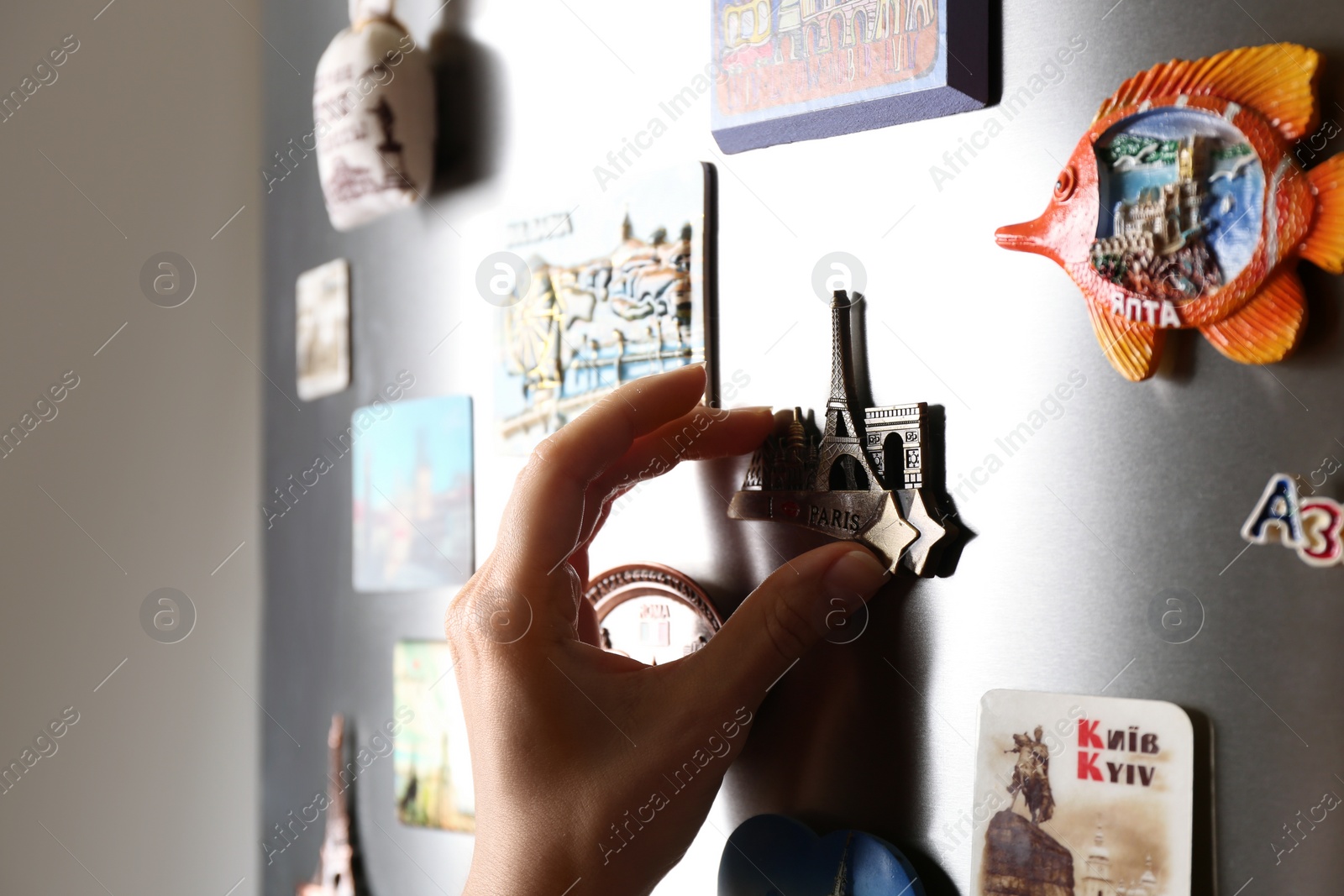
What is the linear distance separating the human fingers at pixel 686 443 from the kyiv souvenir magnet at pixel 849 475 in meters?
0.02

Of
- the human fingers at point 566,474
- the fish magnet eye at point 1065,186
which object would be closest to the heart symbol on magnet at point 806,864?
the human fingers at point 566,474

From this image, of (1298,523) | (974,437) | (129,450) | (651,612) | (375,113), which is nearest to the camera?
(1298,523)

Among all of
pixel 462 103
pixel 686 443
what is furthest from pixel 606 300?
pixel 462 103

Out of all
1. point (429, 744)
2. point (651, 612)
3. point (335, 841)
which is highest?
point (651, 612)

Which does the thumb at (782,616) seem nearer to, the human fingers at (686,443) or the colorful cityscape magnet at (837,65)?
the human fingers at (686,443)

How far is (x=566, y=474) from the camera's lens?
2.13 feet

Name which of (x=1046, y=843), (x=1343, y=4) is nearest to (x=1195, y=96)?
(x=1343, y=4)

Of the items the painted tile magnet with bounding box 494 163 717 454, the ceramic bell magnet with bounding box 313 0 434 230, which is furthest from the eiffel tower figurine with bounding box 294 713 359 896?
the ceramic bell magnet with bounding box 313 0 434 230

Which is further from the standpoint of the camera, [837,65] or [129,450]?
[129,450]

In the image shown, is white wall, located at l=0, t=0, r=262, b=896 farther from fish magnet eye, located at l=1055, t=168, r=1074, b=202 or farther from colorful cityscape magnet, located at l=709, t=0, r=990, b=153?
fish magnet eye, located at l=1055, t=168, r=1074, b=202

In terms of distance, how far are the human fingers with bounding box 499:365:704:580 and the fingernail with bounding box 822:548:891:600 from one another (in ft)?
0.49

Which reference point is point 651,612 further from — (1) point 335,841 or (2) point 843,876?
(1) point 335,841

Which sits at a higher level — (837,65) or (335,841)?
(837,65)

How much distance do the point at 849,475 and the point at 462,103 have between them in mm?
516
